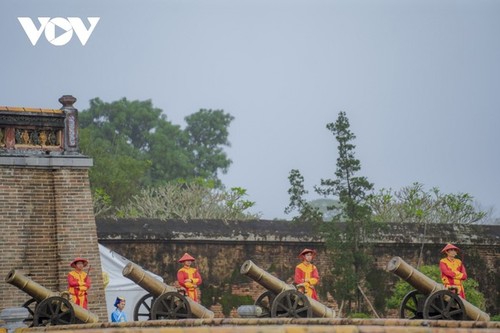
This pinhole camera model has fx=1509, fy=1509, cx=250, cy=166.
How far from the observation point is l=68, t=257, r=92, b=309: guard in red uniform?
21938 millimetres

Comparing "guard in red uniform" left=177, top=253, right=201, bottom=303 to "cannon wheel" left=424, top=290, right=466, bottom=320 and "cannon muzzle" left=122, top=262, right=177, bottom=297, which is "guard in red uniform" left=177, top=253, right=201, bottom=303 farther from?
"cannon wheel" left=424, top=290, right=466, bottom=320

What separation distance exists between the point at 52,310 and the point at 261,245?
752cm

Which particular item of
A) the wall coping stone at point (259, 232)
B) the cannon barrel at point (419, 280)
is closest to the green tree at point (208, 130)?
the wall coping stone at point (259, 232)

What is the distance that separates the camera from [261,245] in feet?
91.4

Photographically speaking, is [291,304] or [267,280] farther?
[267,280]

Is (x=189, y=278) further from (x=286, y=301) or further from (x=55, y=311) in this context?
(x=55, y=311)

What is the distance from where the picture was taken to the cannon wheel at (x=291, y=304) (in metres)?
21.2

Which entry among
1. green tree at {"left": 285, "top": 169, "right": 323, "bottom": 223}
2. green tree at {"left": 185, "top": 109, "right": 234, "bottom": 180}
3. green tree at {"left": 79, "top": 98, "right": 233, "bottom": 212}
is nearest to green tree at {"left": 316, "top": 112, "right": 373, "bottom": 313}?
green tree at {"left": 285, "top": 169, "right": 323, "bottom": 223}

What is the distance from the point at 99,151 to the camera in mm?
54719

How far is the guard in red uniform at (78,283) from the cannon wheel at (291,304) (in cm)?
283

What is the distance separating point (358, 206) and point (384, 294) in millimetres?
1864

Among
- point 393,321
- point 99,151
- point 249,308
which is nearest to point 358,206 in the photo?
point 249,308

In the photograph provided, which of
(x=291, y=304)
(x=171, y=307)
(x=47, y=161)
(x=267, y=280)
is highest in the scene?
(x=47, y=161)

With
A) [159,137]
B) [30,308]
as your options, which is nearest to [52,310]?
[30,308]
